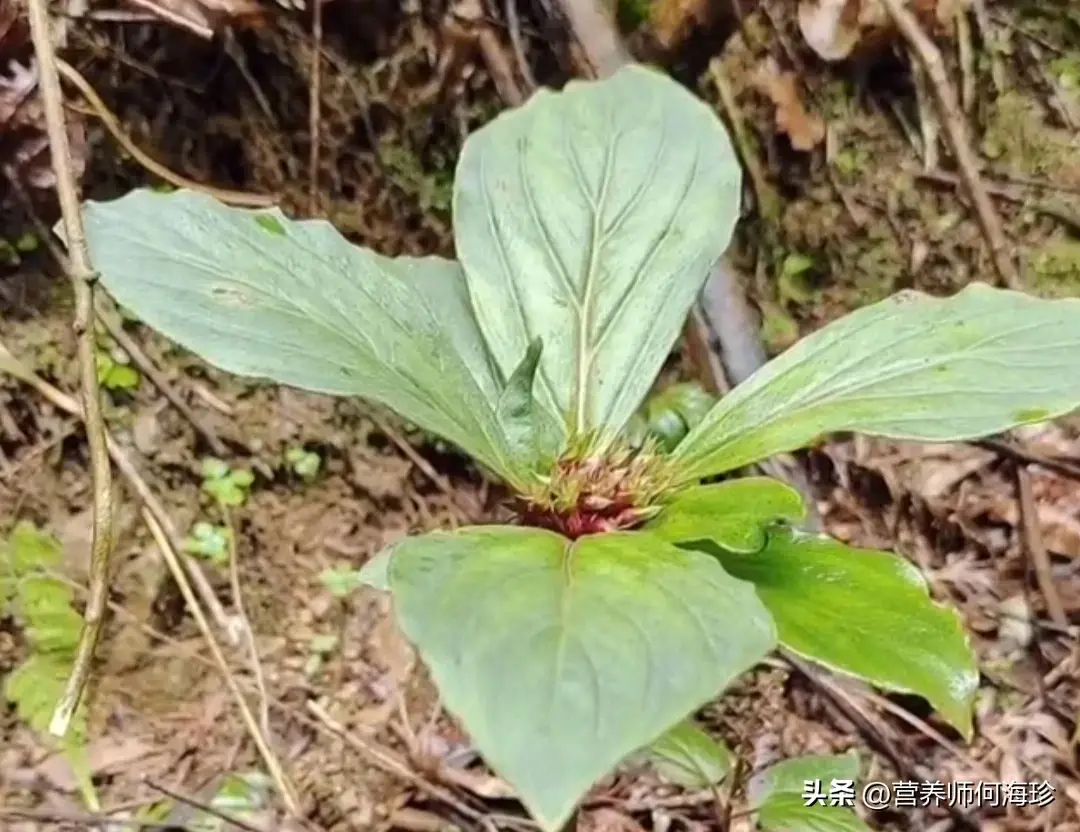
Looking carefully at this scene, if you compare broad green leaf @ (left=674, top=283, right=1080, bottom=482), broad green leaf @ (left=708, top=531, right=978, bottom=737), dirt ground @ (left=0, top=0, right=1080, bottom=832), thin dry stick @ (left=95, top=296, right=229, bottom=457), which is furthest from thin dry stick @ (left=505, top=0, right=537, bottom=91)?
broad green leaf @ (left=708, top=531, right=978, bottom=737)

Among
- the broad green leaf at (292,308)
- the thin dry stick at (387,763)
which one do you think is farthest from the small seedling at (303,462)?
the broad green leaf at (292,308)

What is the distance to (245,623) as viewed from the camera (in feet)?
4.88

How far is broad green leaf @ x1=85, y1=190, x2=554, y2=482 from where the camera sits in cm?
71

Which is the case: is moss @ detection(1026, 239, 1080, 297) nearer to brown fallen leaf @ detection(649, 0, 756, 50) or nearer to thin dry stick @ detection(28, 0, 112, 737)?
brown fallen leaf @ detection(649, 0, 756, 50)

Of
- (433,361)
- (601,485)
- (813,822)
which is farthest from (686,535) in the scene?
(813,822)

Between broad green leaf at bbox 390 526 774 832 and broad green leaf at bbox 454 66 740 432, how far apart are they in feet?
0.62

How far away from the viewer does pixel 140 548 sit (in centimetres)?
148

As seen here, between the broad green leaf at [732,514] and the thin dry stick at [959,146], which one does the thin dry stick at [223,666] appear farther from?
the thin dry stick at [959,146]

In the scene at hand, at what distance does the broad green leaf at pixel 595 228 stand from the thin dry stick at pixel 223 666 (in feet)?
2.18

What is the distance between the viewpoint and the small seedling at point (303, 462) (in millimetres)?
1604

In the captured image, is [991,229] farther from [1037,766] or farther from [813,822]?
[813,822]

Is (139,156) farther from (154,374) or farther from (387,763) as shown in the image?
(387,763)

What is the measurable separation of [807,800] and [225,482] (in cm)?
86

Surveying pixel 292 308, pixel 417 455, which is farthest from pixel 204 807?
pixel 292 308
